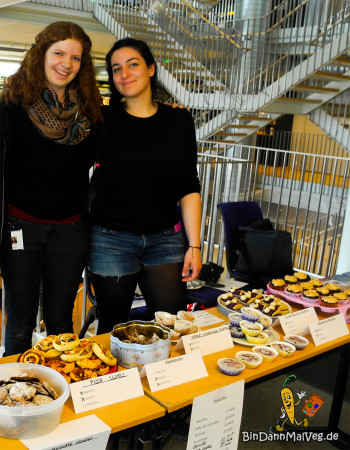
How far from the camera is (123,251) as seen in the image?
6.26 feet

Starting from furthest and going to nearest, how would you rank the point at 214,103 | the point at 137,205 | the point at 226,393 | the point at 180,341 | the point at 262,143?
the point at 262,143
the point at 214,103
the point at 137,205
the point at 180,341
the point at 226,393

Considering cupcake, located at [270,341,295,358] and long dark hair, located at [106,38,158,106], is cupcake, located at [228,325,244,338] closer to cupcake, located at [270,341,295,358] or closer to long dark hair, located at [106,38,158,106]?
cupcake, located at [270,341,295,358]

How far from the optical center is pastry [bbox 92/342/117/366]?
1.41 m

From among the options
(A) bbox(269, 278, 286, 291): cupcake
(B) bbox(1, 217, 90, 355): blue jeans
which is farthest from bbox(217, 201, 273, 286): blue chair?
(B) bbox(1, 217, 90, 355): blue jeans

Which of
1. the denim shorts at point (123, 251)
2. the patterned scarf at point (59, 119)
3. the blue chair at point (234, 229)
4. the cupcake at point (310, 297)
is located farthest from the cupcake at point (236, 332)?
the blue chair at point (234, 229)

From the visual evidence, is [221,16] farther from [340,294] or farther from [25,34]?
[340,294]

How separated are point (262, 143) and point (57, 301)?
14.1 m

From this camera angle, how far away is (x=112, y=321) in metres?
1.95

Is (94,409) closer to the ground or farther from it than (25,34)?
closer to the ground

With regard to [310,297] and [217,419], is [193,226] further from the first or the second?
[217,419]

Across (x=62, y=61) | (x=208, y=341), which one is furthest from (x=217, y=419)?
(x=62, y=61)

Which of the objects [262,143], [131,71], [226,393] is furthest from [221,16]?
[226,393]

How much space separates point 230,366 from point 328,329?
538mm

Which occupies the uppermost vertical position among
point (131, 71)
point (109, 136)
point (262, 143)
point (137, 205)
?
point (131, 71)
